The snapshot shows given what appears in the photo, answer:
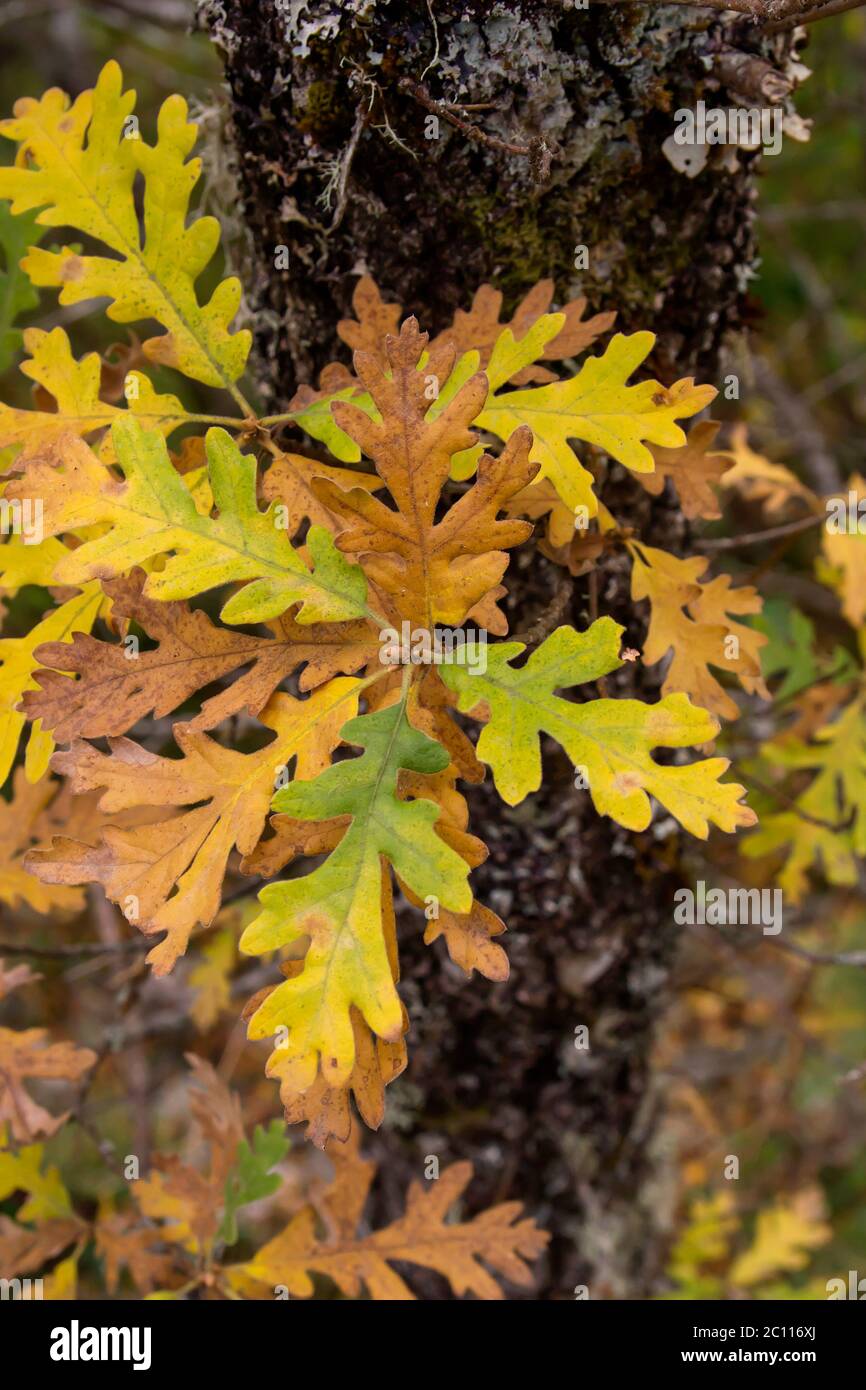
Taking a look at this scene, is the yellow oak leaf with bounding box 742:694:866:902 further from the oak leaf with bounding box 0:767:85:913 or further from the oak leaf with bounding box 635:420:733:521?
the oak leaf with bounding box 0:767:85:913

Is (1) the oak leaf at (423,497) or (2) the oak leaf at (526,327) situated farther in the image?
(2) the oak leaf at (526,327)

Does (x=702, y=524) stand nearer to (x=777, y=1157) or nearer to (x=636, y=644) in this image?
(x=636, y=644)

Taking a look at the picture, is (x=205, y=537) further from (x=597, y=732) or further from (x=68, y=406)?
(x=597, y=732)

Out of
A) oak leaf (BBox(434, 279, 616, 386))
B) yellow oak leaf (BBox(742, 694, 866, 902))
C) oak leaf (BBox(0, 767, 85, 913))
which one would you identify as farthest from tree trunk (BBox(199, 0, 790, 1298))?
oak leaf (BBox(0, 767, 85, 913))

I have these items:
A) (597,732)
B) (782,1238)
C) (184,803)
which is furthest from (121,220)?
(782,1238)

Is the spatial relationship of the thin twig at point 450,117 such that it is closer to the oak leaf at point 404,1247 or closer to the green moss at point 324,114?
the green moss at point 324,114

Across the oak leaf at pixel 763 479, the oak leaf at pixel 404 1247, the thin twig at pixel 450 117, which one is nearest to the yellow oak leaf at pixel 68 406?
the thin twig at pixel 450 117

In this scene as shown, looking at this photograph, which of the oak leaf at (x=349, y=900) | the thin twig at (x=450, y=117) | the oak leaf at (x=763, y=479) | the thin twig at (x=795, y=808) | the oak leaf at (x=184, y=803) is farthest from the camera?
the oak leaf at (x=763, y=479)
